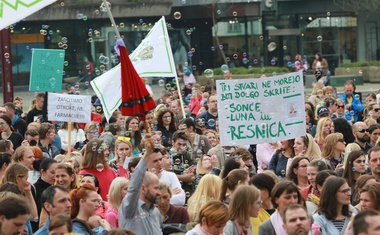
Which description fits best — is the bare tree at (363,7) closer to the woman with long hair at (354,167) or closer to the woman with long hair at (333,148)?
the woman with long hair at (333,148)

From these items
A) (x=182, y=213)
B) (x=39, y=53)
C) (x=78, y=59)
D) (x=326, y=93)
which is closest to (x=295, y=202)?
(x=182, y=213)

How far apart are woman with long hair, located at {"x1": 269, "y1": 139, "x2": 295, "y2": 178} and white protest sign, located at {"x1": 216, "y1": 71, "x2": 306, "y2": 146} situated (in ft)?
1.43

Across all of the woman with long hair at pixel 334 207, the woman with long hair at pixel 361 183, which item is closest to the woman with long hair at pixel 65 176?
the woman with long hair at pixel 334 207

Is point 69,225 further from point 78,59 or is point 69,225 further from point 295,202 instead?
point 78,59

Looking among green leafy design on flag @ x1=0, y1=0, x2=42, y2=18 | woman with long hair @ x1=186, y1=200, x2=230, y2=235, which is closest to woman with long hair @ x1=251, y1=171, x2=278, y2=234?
woman with long hair @ x1=186, y1=200, x2=230, y2=235

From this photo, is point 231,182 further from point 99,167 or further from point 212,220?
point 99,167

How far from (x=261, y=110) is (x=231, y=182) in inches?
104

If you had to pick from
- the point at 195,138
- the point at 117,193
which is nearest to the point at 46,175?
the point at 117,193

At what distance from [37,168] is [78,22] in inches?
1144

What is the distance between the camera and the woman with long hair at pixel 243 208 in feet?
24.6

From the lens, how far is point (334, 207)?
7789mm

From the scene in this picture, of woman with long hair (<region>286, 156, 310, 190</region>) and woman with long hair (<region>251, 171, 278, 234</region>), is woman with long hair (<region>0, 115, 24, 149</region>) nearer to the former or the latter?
A: woman with long hair (<region>286, 156, 310, 190</region>)

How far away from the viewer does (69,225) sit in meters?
6.67

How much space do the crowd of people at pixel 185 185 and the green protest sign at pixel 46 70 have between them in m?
1.46
